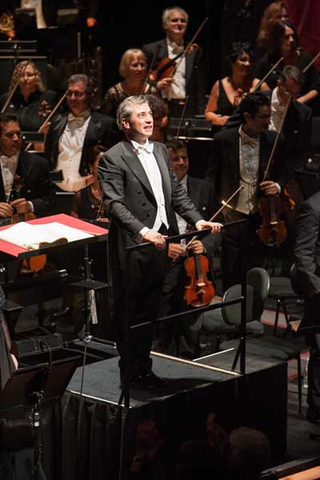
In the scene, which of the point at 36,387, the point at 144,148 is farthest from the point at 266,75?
the point at 36,387

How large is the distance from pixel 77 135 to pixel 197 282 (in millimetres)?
2073

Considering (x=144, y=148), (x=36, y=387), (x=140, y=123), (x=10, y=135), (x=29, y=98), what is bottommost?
(x=36, y=387)

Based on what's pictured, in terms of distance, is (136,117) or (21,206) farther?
(21,206)

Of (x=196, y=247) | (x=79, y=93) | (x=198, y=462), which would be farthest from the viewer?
(x=79, y=93)

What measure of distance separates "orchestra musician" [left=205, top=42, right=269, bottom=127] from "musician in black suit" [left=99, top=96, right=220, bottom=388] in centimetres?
268

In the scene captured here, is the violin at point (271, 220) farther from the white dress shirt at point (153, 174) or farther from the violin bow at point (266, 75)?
the white dress shirt at point (153, 174)

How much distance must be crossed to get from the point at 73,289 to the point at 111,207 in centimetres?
189

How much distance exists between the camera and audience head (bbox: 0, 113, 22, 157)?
7605 millimetres

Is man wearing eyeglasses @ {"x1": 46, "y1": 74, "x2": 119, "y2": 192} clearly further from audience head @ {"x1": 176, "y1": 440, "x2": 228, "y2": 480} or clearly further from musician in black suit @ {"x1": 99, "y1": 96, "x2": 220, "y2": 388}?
audience head @ {"x1": 176, "y1": 440, "x2": 228, "y2": 480}

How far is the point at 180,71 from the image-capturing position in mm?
9133

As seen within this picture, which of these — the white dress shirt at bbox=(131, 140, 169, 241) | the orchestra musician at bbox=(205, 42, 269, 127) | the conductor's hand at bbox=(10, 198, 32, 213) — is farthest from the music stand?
the orchestra musician at bbox=(205, 42, 269, 127)

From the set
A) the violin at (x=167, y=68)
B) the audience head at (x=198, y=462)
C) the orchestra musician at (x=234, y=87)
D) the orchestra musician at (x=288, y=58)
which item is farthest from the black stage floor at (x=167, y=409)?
the violin at (x=167, y=68)

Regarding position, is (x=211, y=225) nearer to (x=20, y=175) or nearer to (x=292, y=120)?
(x=20, y=175)

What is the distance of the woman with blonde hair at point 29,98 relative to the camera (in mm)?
9062
